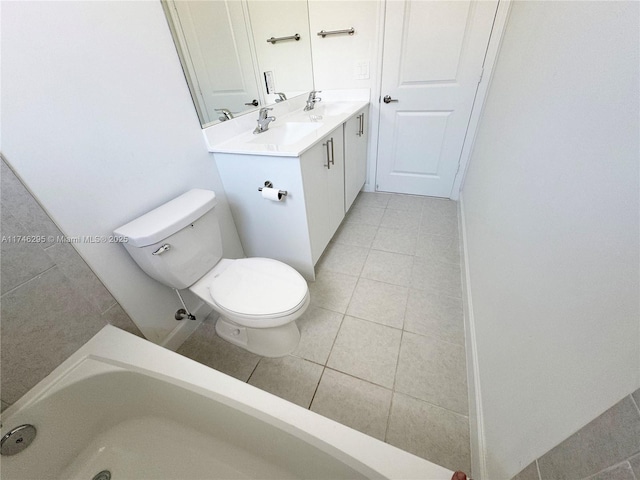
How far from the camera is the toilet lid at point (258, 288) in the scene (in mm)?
1070

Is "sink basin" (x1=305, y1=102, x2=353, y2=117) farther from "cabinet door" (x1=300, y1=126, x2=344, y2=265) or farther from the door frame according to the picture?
"cabinet door" (x1=300, y1=126, x2=344, y2=265)

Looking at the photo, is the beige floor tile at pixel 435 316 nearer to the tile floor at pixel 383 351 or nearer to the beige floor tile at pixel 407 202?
the tile floor at pixel 383 351

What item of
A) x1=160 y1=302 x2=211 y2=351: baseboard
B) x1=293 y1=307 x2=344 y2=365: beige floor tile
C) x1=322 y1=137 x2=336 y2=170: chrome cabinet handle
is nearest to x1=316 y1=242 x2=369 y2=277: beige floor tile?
x1=293 y1=307 x2=344 y2=365: beige floor tile

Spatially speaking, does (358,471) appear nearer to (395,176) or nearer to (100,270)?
(100,270)

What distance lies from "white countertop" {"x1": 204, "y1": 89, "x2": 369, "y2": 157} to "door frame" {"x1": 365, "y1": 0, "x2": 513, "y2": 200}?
231 mm

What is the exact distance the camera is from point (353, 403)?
1113mm

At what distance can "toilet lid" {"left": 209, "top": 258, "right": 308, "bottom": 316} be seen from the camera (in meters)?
1.07

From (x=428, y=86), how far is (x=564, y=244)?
6.39 ft

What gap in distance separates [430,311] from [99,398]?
1569mm

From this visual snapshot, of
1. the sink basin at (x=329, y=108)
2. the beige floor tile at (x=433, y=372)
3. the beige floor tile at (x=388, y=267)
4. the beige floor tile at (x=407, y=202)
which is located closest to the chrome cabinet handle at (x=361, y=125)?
the sink basin at (x=329, y=108)

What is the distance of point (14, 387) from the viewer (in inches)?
30.9

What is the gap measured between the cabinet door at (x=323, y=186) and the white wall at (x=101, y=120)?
0.60 meters

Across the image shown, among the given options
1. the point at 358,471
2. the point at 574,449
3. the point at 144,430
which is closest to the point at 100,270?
the point at 144,430

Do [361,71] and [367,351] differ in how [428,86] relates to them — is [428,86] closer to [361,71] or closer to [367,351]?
[361,71]
